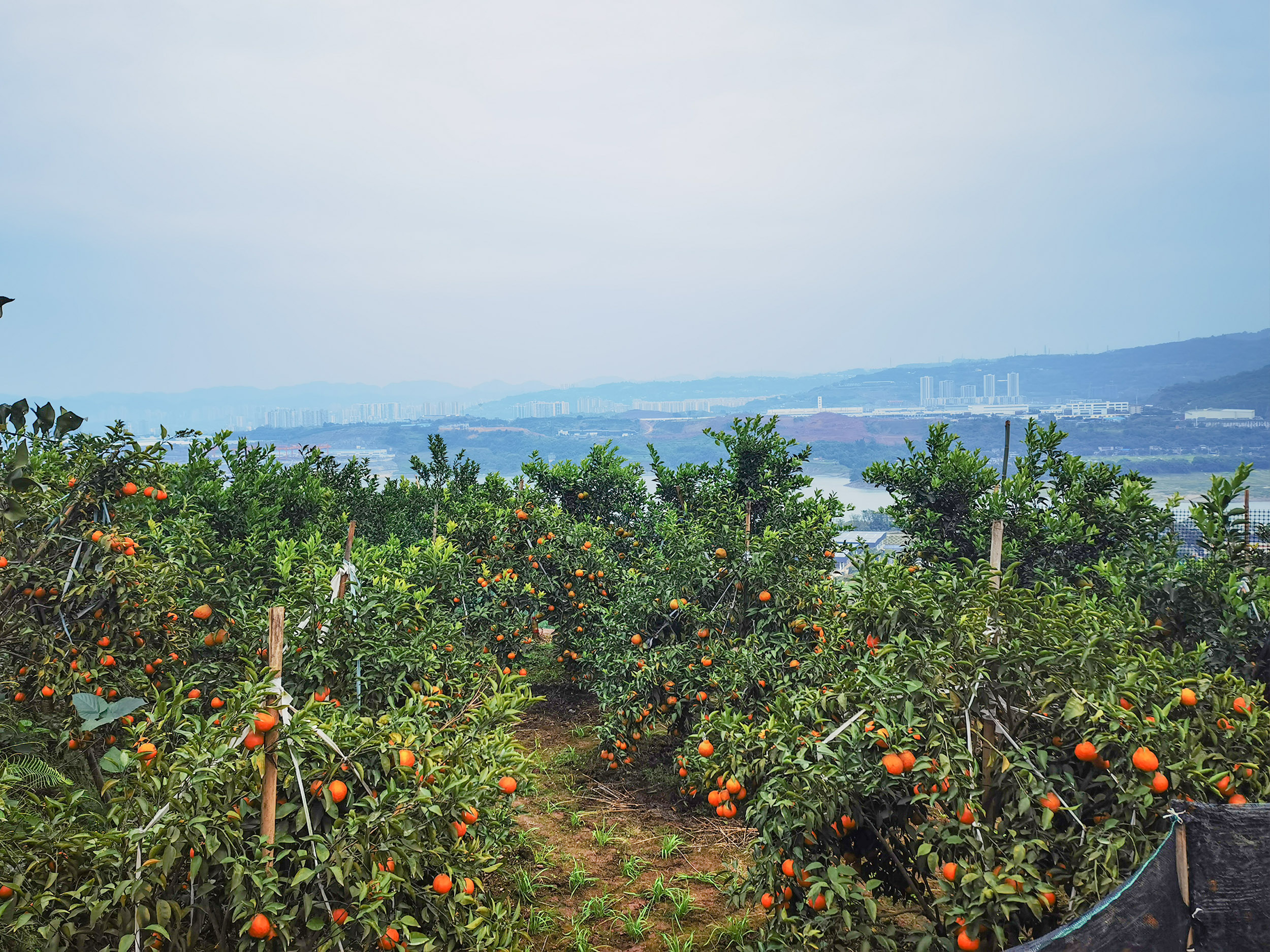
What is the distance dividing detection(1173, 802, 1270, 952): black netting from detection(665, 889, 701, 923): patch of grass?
2.06 meters

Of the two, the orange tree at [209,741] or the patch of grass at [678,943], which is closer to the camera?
the orange tree at [209,741]

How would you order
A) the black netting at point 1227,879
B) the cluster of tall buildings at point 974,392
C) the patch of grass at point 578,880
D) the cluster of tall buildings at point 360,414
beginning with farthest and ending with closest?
the cluster of tall buildings at point 360,414 < the cluster of tall buildings at point 974,392 < the patch of grass at point 578,880 < the black netting at point 1227,879

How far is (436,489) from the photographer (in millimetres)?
9875

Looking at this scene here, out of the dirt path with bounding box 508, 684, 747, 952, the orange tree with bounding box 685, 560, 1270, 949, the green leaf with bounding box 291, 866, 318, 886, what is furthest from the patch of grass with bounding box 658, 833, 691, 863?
the green leaf with bounding box 291, 866, 318, 886

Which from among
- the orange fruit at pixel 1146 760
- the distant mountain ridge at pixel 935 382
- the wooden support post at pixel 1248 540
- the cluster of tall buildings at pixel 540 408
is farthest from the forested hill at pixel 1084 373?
the orange fruit at pixel 1146 760

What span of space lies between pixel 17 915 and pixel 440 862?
3.23 ft

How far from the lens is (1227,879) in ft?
5.78

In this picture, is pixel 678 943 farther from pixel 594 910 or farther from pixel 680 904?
pixel 594 910

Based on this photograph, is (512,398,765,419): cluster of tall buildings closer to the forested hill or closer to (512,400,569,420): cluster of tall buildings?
(512,400,569,420): cluster of tall buildings

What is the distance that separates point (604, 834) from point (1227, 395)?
55.7 meters

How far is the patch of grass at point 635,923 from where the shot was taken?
3.17 metres

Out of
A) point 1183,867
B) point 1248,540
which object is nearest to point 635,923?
point 1183,867

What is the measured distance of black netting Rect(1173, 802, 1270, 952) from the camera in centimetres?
176

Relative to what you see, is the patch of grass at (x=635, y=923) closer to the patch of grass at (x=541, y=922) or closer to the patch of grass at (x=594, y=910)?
the patch of grass at (x=594, y=910)
